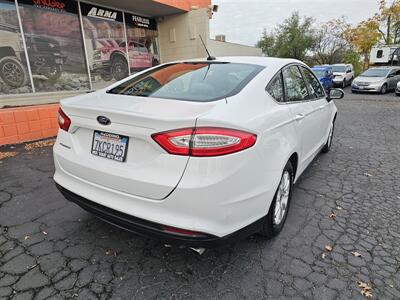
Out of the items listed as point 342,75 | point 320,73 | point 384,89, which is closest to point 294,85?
point 320,73

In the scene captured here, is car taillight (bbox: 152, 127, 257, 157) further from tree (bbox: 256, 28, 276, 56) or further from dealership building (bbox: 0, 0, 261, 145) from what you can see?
tree (bbox: 256, 28, 276, 56)

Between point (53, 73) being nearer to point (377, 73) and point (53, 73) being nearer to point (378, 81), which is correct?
point (378, 81)

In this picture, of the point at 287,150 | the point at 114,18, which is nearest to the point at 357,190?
the point at 287,150

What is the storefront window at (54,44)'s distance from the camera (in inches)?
287

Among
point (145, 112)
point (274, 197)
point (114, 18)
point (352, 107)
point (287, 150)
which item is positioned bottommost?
point (352, 107)

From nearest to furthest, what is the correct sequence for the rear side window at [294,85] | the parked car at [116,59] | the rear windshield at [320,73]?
the rear side window at [294,85] → the parked car at [116,59] → the rear windshield at [320,73]

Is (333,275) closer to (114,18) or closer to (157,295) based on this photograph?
(157,295)

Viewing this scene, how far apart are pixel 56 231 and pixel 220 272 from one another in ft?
5.30

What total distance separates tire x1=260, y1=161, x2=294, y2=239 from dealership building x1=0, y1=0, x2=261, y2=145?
5.04 meters

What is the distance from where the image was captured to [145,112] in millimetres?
1924

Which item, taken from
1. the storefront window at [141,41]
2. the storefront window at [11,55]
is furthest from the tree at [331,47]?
the storefront window at [11,55]

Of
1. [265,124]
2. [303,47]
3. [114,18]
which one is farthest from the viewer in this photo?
[303,47]

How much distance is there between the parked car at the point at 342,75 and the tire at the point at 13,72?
61.0 ft

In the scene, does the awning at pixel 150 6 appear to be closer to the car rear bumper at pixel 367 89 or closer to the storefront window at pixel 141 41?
the storefront window at pixel 141 41
